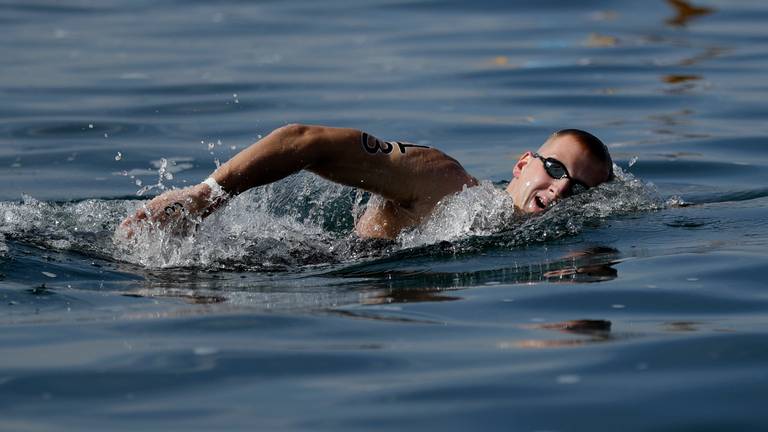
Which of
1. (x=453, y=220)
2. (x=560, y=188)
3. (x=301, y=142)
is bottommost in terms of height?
(x=453, y=220)

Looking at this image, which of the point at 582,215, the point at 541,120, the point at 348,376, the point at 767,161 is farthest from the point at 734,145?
the point at 348,376

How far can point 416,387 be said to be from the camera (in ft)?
15.1

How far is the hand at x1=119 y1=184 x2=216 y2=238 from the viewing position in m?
6.37

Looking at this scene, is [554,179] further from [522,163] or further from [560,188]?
[522,163]

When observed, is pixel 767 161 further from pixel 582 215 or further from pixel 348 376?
pixel 348 376

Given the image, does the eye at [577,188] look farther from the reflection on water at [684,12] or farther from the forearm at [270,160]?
the reflection on water at [684,12]

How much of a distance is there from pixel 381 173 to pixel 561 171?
1143mm

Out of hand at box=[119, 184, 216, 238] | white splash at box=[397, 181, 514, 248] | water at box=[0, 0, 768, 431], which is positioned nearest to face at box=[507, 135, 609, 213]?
water at box=[0, 0, 768, 431]

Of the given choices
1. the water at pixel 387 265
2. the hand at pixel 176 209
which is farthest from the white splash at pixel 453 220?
the hand at pixel 176 209

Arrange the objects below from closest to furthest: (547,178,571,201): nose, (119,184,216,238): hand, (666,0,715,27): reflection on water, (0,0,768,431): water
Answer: (0,0,768,431): water < (119,184,216,238): hand < (547,178,571,201): nose < (666,0,715,27): reflection on water

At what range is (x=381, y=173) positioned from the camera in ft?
22.1

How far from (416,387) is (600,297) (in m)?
1.56

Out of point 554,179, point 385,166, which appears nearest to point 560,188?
point 554,179

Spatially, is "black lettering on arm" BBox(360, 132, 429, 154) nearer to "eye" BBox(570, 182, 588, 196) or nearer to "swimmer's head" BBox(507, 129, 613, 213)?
"swimmer's head" BBox(507, 129, 613, 213)
